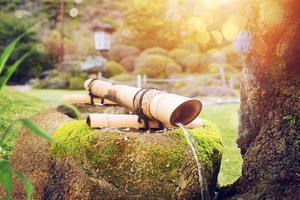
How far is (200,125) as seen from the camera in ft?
13.2

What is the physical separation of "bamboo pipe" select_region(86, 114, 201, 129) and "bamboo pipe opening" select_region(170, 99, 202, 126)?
0.09 meters

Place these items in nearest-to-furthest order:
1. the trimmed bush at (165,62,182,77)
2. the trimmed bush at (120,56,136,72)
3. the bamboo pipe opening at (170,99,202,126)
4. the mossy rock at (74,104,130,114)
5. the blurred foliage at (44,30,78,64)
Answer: the bamboo pipe opening at (170,99,202,126) → the mossy rock at (74,104,130,114) → the trimmed bush at (165,62,182,77) → the trimmed bush at (120,56,136,72) → the blurred foliage at (44,30,78,64)

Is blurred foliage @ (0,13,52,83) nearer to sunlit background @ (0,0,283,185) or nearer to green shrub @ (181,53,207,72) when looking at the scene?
sunlit background @ (0,0,283,185)

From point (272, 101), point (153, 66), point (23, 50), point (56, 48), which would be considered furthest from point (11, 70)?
point (56, 48)

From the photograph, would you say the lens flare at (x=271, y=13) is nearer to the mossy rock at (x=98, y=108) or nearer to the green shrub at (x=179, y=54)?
the mossy rock at (x=98, y=108)

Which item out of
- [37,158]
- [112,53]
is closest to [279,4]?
[37,158]

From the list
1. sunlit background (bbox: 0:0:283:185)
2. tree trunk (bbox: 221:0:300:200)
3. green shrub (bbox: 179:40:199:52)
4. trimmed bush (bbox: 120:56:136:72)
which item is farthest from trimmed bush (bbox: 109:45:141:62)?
tree trunk (bbox: 221:0:300:200)

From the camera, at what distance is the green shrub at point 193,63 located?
88.8 feet

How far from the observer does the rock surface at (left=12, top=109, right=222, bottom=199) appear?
3.15 metres

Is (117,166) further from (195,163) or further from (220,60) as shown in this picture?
(220,60)

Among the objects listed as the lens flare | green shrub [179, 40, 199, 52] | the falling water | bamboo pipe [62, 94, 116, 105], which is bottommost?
the falling water

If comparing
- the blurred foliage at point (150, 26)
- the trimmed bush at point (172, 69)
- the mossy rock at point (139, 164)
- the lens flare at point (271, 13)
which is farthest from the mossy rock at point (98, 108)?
the blurred foliage at point (150, 26)

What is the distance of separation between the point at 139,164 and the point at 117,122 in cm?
71

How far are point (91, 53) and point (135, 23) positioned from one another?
6.71 metres
